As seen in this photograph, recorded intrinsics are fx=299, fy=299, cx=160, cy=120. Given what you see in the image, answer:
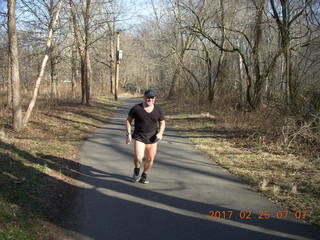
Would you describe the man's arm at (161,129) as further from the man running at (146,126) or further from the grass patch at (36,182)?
the grass patch at (36,182)

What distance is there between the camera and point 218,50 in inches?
931

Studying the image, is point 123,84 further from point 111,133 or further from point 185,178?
point 185,178

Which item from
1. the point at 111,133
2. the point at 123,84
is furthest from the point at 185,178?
the point at 123,84

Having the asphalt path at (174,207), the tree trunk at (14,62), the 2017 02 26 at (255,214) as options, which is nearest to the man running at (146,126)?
the asphalt path at (174,207)

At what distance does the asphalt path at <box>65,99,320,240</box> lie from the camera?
3984 mm

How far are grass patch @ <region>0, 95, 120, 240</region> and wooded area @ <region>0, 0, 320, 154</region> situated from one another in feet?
7.85

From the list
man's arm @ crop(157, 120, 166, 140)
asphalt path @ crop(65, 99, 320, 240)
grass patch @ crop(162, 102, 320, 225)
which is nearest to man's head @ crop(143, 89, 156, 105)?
man's arm @ crop(157, 120, 166, 140)

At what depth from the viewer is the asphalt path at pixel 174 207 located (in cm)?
398

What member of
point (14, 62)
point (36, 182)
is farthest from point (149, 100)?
point (14, 62)

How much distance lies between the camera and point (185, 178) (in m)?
6.40

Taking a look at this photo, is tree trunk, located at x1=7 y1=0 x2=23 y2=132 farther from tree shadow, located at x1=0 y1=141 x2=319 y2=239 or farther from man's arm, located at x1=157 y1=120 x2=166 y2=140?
man's arm, located at x1=157 y1=120 x2=166 y2=140

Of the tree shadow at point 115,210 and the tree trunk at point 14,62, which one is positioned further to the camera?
the tree trunk at point 14,62

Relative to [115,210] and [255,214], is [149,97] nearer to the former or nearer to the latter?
[115,210]

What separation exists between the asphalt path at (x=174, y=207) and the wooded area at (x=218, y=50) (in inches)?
170
